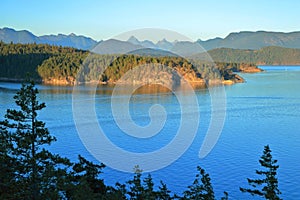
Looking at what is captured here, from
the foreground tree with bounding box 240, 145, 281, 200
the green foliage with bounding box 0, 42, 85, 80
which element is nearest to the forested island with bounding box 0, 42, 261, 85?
the green foliage with bounding box 0, 42, 85, 80

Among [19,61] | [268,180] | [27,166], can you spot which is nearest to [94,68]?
[19,61]

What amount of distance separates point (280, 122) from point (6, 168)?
25.5m

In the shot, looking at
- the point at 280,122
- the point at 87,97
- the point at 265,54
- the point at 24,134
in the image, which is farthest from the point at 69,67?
the point at 265,54

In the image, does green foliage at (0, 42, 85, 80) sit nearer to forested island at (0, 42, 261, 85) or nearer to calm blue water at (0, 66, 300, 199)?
forested island at (0, 42, 261, 85)

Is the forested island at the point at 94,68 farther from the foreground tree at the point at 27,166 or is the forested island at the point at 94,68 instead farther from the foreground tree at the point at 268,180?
the foreground tree at the point at 27,166

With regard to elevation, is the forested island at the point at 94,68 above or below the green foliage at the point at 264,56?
below

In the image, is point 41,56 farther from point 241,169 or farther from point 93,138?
point 241,169

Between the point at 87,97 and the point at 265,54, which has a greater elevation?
the point at 265,54

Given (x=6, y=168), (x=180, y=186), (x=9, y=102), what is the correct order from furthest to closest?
(x=9, y=102) → (x=180, y=186) → (x=6, y=168)

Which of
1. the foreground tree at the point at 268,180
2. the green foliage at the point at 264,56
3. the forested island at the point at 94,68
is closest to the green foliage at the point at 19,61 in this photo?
the forested island at the point at 94,68

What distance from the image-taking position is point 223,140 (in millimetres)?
24922

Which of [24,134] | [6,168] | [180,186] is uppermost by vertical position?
[24,134]

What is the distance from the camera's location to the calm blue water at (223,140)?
17.3 meters

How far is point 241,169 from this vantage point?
1841cm
